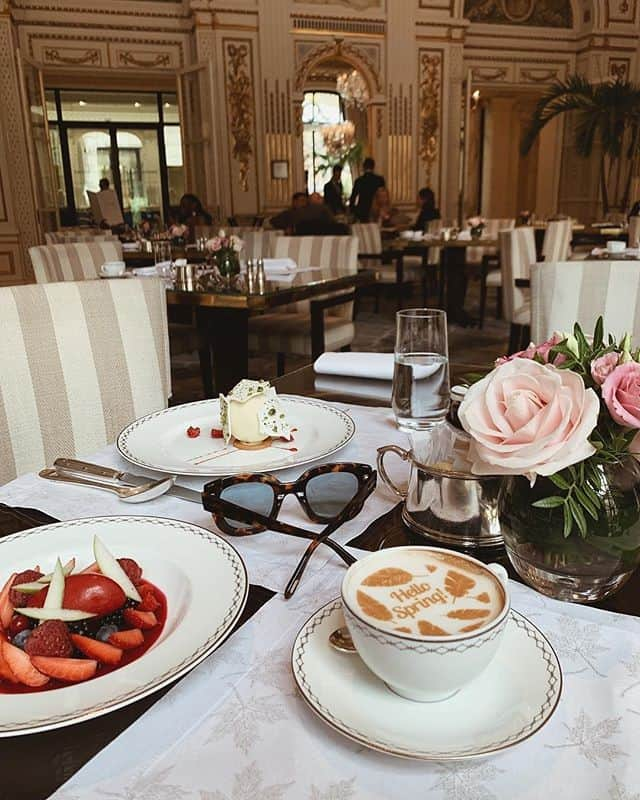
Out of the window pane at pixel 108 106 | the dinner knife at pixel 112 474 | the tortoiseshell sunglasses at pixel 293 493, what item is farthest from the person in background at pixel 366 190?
the tortoiseshell sunglasses at pixel 293 493

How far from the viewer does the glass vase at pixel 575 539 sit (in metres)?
0.60

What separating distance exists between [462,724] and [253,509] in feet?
1.22

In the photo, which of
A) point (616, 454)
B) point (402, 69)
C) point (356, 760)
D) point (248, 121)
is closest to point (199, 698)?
point (356, 760)

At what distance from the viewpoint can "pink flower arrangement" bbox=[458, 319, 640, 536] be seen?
0.56 metres

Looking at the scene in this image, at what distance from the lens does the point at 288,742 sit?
0.48 meters

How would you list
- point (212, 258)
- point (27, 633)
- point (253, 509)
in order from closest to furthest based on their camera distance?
point (27, 633)
point (253, 509)
point (212, 258)

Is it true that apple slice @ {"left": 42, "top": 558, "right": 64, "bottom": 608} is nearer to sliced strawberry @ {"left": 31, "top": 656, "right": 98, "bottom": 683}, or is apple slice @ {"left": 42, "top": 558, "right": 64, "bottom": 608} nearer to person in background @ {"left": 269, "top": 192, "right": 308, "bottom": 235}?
sliced strawberry @ {"left": 31, "top": 656, "right": 98, "bottom": 683}

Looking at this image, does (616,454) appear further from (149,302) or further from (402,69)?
(402,69)

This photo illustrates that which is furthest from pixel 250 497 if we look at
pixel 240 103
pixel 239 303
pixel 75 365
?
pixel 240 103

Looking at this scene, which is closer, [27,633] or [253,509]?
[27,633]

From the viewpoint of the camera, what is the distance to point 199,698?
526mm

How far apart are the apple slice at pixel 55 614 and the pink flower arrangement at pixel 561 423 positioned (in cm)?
36

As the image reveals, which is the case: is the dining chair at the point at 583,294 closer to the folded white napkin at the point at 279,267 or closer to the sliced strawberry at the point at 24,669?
the sliced strawberry at the point at 24,669

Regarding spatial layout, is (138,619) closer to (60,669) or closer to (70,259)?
(60,669)
